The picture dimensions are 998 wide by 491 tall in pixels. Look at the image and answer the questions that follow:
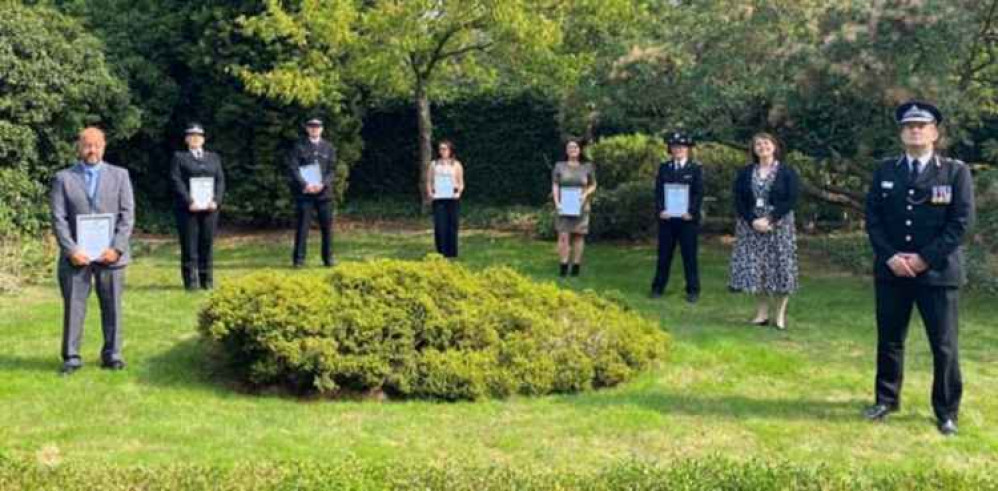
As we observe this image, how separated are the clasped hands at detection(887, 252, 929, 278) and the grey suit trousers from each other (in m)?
5.09

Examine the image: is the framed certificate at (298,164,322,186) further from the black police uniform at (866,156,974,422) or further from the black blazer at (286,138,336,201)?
the black police uniform at (866,156,974,422)

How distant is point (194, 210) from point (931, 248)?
7175 mm

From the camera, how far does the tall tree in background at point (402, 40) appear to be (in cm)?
1462

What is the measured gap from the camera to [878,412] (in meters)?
6.52

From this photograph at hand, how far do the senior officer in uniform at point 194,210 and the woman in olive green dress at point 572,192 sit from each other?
3.59m

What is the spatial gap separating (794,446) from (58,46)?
12192mm

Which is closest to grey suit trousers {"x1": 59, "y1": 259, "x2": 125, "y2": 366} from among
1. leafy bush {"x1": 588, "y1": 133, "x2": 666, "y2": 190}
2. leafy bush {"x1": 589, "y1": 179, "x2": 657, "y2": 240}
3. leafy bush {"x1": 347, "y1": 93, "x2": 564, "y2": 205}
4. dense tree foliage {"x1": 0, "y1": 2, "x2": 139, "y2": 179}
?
dense tree foliage {"x1": 0, "y1": 2, "x2": 139, "y2": 179}

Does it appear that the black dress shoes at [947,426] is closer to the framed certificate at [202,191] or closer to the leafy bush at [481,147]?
the framed certificate at [202,191]

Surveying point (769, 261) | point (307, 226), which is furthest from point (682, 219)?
point (307, 226)

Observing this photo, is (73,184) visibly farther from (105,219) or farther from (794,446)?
(794,446)

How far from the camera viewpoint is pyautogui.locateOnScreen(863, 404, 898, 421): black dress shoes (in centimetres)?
650

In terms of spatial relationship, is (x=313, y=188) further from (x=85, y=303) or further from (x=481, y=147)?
(x=481, y=147)

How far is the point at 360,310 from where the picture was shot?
7.19 m

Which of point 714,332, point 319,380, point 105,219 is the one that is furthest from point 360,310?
point 714,332
